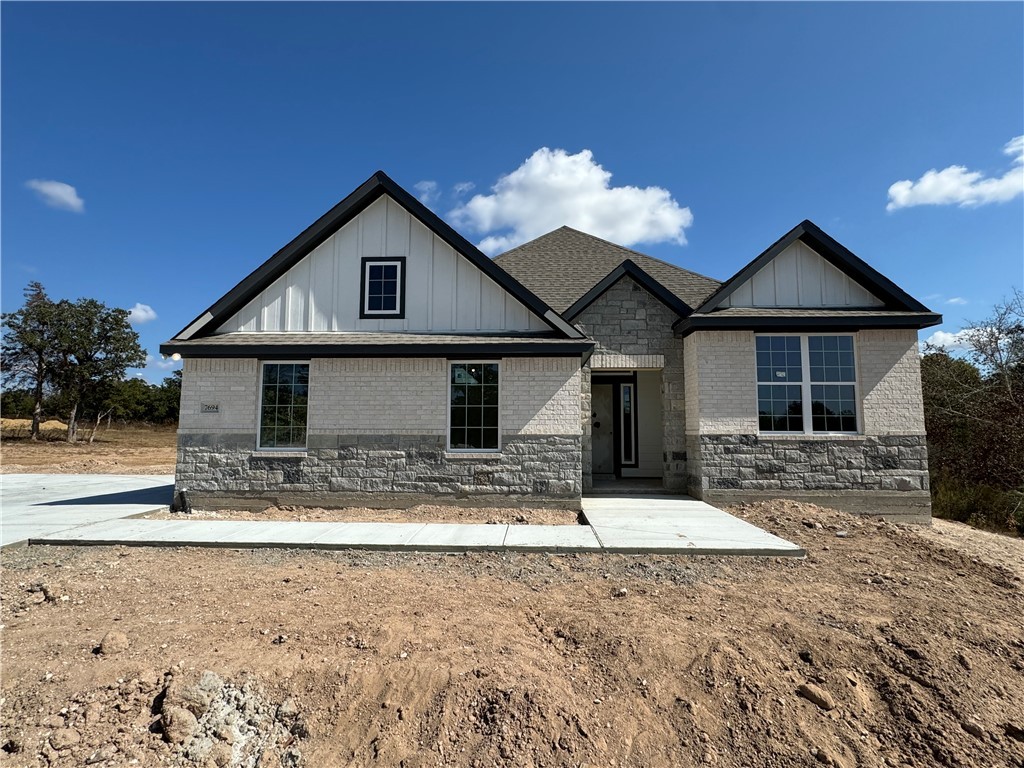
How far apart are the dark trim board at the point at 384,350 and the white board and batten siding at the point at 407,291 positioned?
738 millimetres

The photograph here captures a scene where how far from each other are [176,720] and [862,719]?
14.3 feet

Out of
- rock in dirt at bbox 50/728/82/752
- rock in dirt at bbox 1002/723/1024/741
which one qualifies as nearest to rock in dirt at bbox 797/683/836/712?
rock in dirt at bbox 1002/723/1024/741

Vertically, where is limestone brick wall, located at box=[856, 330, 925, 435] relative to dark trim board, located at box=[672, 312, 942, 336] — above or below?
below

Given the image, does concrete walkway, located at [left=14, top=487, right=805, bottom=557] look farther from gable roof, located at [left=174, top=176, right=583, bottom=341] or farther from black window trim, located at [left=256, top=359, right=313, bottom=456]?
gable roof, located at [left=174, top=176, right=583, bottom=341]

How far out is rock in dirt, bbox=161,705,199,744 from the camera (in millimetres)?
3184

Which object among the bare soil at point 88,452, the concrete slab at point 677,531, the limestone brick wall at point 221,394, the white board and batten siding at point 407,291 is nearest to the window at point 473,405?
the white board and batten siding at point 407,291

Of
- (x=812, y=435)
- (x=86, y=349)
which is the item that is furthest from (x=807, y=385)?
(x=86, y=349)

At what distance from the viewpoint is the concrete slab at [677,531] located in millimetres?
6801

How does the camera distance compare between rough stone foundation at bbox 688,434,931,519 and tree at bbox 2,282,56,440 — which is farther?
tree at bbox 2,282,56,440

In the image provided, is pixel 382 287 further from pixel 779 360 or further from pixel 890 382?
pixel 890 382

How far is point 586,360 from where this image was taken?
1094 centimetres

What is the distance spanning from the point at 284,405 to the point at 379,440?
2.06 meters

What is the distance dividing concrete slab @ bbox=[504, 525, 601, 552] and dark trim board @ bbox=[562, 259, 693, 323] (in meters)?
4.94

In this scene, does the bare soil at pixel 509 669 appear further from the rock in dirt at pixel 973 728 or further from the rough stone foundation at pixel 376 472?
the rough stone foundation at pixel 376 472
